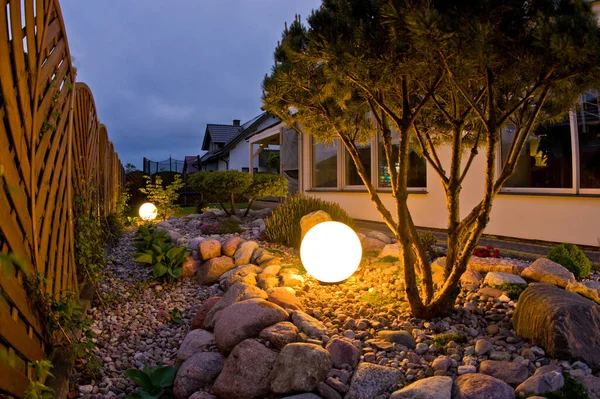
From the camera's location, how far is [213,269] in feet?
14.8

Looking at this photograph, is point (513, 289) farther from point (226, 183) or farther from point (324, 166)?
point (324, 166)

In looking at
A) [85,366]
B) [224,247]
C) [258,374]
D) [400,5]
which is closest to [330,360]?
[258,374]

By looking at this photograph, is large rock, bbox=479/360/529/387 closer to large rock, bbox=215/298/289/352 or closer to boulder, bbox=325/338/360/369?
boulder, bbox=325/338/360/369

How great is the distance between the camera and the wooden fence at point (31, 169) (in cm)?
158

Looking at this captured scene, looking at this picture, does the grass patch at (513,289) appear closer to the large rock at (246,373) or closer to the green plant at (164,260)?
the large rock at (246,373)

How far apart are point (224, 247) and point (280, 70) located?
278 centimetres

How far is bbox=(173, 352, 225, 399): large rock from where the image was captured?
2.37 m

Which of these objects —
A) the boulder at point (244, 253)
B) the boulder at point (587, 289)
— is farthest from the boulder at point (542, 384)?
the boulder at point (244, 253)

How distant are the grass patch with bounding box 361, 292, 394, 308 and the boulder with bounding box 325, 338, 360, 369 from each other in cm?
85

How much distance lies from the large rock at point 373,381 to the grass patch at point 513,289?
155cm

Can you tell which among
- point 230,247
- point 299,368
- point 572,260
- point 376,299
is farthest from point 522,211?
point 299,368

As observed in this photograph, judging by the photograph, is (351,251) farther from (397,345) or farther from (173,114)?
(173,114)

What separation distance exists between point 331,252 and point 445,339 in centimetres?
141

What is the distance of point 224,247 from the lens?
507 centimetres
